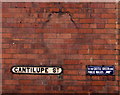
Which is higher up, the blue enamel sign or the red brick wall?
the red brick wall

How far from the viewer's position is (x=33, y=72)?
3.20 metres

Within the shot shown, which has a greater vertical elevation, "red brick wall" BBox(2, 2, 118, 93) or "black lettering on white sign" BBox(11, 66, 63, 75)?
"red brick wall" BBox(2, 2, 118, 93)

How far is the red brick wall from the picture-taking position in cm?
316

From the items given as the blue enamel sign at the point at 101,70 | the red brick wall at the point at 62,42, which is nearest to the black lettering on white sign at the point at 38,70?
the red brick wall at the point at 62,42

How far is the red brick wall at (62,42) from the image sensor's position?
3160 mm

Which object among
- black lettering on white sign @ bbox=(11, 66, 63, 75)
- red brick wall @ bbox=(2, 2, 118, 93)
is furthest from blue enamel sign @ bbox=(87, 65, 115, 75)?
black lettering on white sign @ bbox=(11, 66, 63, 75)

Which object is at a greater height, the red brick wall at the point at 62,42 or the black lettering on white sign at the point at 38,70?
the red brick wall at the point at 62,42

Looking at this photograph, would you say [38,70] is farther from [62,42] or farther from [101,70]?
[101,70]

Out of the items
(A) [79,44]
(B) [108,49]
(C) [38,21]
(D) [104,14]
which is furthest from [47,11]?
(B) [108,49]

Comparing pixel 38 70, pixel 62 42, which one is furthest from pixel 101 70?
pixel 38 70

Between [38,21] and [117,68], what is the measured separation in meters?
1.74

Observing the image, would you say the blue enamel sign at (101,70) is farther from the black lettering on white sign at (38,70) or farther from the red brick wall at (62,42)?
the black lettering on white sign at (38,70)

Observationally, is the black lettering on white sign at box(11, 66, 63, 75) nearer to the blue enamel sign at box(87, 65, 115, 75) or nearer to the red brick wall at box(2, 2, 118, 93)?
the red brick wall at box(2, 2, 118, 93)

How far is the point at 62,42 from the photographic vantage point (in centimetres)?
319
